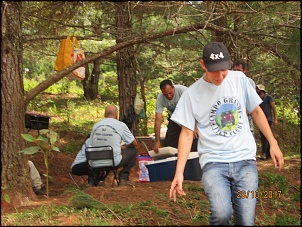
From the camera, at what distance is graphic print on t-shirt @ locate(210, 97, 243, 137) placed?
3.71 m

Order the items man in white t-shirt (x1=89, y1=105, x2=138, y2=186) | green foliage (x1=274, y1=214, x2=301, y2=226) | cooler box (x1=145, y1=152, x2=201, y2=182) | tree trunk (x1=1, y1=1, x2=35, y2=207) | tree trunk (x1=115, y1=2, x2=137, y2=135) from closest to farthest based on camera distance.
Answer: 1. green foliage (x1=274, y1=214, x2=301, y2=226)
2. tree trunk (x1=1, y1=1, x2=35, y2=207)
3. man in white t-shirt (x1=89, y1=105, x2=138, y2=186)
4. cooler box (x1=145, y1=152, x2=201, y2=182)
5. tree trunk (x1=115, y1=2, x2=137, y2=135)

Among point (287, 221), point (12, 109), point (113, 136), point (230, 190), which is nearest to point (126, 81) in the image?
point (113, 136)

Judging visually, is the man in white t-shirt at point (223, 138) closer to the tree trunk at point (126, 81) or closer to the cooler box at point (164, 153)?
the cooler box at point (164, 153)

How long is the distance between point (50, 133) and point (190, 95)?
2.78 m

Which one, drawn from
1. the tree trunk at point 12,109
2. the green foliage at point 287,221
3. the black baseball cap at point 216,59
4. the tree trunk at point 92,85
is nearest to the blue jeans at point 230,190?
the black baseball cap at point 216,59

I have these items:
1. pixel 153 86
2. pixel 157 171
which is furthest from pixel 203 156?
pixel 153 86

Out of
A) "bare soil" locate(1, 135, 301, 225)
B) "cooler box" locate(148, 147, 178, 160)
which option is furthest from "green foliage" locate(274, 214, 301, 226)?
"cooler box" locate(148, 147, 178, 160)

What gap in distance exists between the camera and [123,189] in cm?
679

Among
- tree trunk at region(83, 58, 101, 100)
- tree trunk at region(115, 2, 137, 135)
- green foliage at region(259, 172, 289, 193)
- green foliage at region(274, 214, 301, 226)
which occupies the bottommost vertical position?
green foliage at region(274, 214, 301, 226)

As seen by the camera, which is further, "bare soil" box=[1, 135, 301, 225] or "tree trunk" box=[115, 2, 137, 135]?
"tree trunk" box=[115, 2, 137, 135]

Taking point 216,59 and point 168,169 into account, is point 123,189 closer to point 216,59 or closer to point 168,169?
point 168,169

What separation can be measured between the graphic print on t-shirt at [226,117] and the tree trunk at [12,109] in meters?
3.00

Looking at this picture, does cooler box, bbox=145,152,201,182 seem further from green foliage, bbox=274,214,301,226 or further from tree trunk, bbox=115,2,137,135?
tree trunk, bbox=115,2,137,135

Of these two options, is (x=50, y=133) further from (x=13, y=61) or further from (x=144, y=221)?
(x=144, y=221)
